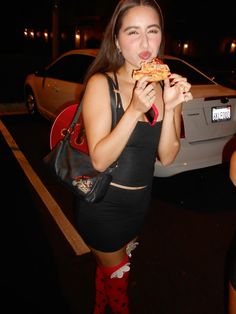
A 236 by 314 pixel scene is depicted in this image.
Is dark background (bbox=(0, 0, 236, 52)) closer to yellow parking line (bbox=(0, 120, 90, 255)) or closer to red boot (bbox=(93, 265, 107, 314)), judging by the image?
yellow parking line (bbox=(0, 120, 90, 255))

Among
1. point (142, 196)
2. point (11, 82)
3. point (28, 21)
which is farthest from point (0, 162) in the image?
point (28, 21)

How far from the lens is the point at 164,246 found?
327 centimetres

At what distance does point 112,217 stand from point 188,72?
4012 mm

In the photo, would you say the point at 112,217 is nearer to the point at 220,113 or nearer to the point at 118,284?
the point at 118,284

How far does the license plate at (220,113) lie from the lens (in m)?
4.02

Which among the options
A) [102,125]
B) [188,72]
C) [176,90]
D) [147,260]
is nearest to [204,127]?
→ [188,72]

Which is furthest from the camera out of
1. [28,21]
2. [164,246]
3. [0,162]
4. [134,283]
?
[28,21]

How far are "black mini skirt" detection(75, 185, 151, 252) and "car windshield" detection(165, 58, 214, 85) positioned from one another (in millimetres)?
3475

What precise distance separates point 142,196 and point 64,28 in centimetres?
3900

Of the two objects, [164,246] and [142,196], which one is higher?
[142,196]

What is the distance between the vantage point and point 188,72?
5266 millimetres

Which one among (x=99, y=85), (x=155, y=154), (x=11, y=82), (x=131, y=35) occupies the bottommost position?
(x=11, y=82)

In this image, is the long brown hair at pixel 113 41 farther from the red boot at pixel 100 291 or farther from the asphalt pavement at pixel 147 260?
the asphalt pavement at pixel 147 260

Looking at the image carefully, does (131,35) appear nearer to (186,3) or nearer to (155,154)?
(155,154)
